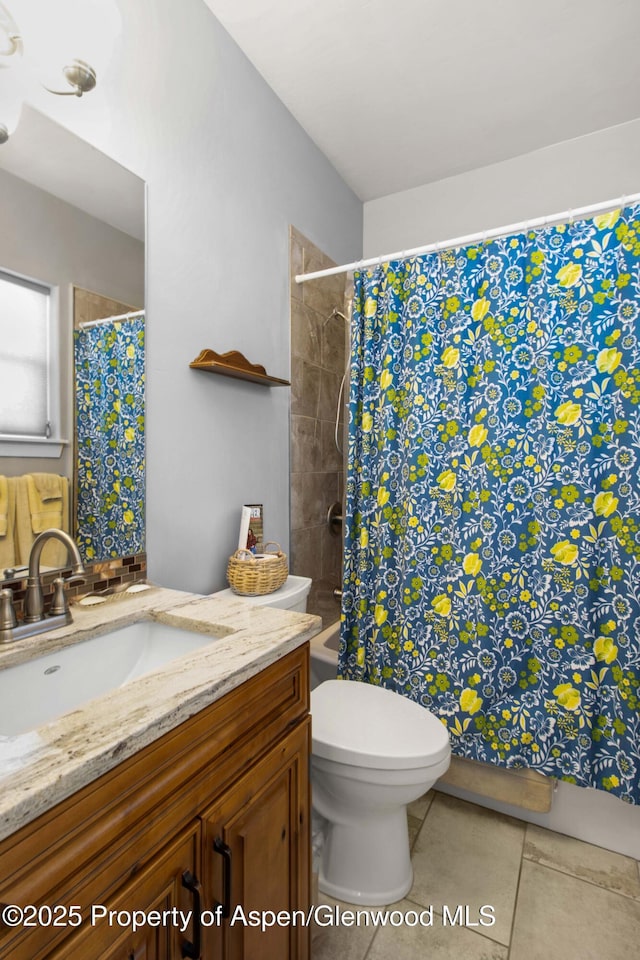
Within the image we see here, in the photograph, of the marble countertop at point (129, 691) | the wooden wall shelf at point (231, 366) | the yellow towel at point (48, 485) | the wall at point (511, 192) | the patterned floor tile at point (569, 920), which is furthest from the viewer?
the wall at point (511, 192)

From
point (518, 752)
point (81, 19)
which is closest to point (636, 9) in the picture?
point (81, 19)

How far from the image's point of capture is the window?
98 centimetres

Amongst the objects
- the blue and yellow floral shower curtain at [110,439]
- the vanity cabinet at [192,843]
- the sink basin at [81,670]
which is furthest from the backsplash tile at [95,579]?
the vanity cabinet at [192,843]

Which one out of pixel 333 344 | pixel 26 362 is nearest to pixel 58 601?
pixel 26 362

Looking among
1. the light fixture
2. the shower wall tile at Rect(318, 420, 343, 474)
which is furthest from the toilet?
the light fixture

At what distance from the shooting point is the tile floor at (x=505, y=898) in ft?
4.07

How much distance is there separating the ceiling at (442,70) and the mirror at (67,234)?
2.81 ft

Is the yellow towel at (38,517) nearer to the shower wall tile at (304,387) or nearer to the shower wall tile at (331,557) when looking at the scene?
the shower wall tile at (304,387)

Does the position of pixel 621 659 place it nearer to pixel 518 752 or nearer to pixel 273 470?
pixel 518 752

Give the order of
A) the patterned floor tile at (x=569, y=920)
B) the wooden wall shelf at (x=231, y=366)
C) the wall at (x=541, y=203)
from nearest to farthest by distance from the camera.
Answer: the patterned floor tile at (x=569, y=920)
the wooden wall shelf at (x=231, y=366)
the wall at (x=541, y=203)

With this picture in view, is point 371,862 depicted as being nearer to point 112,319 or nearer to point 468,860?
point 468,860

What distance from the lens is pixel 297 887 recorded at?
98 cm

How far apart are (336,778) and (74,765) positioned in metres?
0.97

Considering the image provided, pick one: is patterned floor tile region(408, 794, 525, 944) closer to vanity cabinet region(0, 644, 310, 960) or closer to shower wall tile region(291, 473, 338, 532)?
vanity cabinet region(0, 644, 310, 960)
